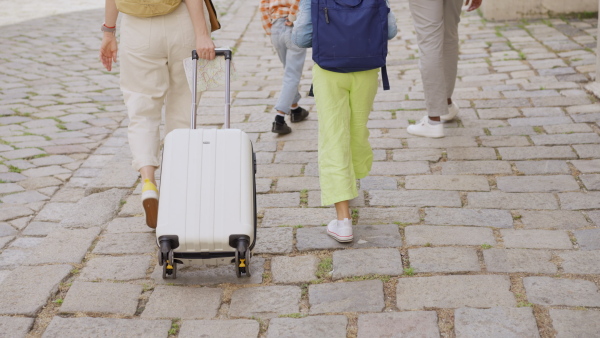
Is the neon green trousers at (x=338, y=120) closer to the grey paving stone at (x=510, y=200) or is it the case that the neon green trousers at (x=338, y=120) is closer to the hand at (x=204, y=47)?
the hand at (x=204, y=47)

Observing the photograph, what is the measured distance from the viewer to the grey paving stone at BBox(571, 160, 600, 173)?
5.00 metres

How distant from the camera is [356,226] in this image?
170 inches

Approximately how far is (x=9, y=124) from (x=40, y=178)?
1455 mm

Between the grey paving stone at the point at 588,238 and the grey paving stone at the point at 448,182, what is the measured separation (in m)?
0.80

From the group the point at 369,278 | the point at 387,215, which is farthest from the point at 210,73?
the point at 369,278

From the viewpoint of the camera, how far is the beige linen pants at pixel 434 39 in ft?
18.6

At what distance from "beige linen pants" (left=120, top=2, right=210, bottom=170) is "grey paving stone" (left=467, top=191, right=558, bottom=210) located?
1758mm

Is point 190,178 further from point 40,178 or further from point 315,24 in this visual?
point 40,178

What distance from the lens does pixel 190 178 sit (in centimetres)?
359

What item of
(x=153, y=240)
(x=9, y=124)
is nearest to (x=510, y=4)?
(x=9, y=124)

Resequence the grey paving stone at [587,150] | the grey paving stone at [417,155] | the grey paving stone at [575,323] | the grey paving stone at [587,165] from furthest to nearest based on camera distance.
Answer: the grey paving stone at [417,155] → the grey paving stone at [587,150] → the grey paving stone at [587,165] → the grey paving stone at [575,323]

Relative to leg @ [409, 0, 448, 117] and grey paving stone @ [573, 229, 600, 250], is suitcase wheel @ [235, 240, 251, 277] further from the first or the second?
leg @ [409, 0, 448, 117]

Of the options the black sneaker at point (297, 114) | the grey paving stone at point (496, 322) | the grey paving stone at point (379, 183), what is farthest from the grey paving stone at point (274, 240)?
the black sneaker at point (297, 114)

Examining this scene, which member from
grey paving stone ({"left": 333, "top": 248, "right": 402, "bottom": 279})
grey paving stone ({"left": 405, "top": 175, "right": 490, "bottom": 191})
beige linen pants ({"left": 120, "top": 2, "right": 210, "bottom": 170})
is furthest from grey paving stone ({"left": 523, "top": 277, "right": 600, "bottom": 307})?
beige linen pants ({"left": 120, "top": 2, "right": 210, "bottom": 170})
